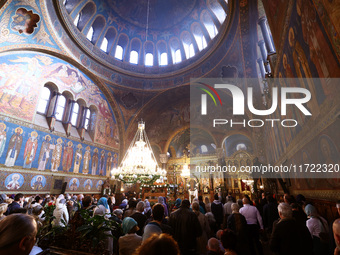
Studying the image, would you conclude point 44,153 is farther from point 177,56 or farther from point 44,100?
point 177,56

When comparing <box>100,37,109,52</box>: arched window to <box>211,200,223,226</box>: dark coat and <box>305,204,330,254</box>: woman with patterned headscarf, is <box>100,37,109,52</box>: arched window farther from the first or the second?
<box>305,204,330,254</box>: woman with patterned headscarf

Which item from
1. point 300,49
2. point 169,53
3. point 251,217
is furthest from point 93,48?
point 251,217

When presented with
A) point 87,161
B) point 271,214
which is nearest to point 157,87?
point 87,161

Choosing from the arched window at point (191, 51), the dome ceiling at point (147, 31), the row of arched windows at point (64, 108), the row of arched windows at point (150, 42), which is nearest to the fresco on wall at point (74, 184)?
the row of arched windows at point (64, 108)

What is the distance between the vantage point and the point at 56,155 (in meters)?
11.1

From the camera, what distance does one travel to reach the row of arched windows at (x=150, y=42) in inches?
529

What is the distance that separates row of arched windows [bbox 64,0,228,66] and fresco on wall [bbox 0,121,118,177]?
27.0 ft

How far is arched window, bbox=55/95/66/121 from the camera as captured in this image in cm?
1213

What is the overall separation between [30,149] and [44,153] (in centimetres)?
77

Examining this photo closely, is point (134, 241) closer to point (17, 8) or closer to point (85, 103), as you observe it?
point (17, 8)

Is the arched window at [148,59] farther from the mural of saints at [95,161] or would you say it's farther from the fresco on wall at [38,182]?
the fresco on wall at [38,182]

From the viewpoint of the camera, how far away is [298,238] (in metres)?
2.26

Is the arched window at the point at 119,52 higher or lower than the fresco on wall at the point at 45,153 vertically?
higher

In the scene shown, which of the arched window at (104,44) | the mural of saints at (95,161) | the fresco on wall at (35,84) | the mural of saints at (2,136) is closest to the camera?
the mural of saints at (2,136)
